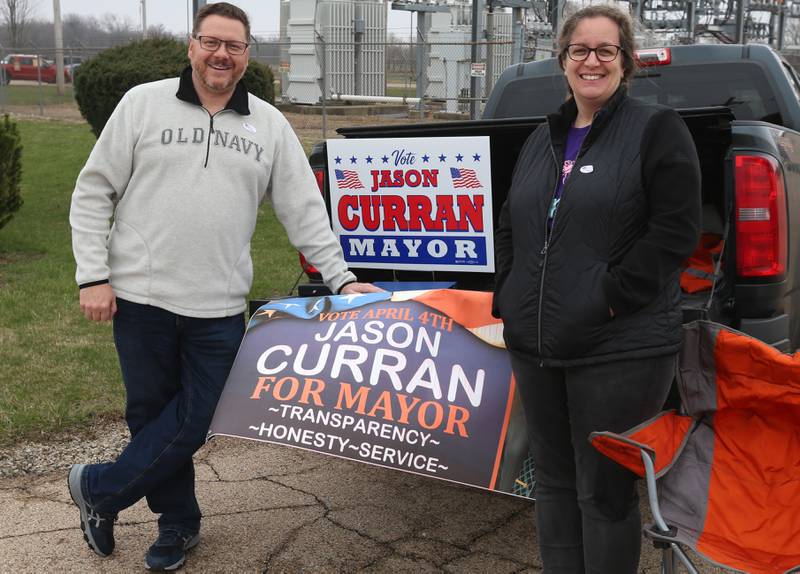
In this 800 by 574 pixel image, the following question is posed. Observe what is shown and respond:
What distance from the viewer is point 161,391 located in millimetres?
3436

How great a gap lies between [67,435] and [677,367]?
10.7 feet

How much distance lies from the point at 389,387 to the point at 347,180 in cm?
124

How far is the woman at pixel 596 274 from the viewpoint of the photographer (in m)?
2.50

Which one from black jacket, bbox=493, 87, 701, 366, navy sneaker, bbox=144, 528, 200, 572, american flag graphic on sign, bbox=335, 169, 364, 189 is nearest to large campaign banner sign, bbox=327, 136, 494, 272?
american flag graphic on sign, bbox=335, 169, 364, 189

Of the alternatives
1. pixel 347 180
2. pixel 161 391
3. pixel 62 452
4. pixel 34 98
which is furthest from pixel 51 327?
pixel 34 98

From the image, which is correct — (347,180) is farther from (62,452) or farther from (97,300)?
(62,452)

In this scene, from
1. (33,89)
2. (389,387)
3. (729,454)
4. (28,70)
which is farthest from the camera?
(28,70)

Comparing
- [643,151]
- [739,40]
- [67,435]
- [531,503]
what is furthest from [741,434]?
[739,40]

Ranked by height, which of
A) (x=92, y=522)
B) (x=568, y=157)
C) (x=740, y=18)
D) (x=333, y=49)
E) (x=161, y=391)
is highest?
(x=740, y=18)

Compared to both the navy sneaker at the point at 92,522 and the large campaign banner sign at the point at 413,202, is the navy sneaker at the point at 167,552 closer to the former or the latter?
the navy sneaker at the point at 92,522

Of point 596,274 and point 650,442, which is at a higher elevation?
point 596,274

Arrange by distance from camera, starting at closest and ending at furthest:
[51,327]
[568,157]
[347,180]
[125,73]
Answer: [568,157], [347,180], [51,327], [125,73]

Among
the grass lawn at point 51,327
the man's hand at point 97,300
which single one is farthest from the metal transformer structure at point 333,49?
the man's hand at point 97,300

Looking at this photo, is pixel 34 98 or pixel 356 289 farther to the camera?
pixel 34 98
